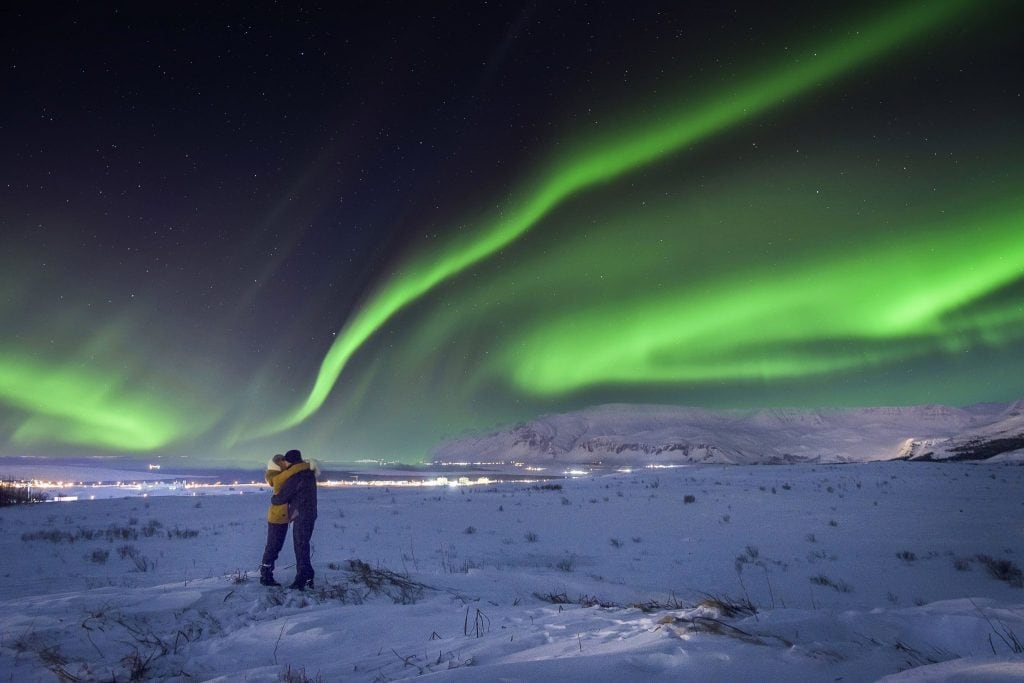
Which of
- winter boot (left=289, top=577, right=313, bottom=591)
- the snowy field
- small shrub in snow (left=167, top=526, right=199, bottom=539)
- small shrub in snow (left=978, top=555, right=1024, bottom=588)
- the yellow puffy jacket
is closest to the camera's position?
the snowy field

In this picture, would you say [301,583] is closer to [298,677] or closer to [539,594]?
[539,594]

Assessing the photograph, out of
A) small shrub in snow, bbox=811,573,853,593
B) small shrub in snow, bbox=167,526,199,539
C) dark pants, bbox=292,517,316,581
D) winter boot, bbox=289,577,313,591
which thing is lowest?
small shrub in snow, bbox=811,573,853,593

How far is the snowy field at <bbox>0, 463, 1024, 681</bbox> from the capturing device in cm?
386

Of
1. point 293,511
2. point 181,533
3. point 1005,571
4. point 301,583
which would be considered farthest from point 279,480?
point 1005,571

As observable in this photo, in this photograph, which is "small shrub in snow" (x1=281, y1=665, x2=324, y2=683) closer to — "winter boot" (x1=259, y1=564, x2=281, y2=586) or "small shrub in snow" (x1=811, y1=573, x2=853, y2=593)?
"winter boot" (x1=259, y1=564, x2=281, y2=586)

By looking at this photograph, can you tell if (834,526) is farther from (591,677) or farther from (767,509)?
(591,677)

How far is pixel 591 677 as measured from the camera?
10.3ft

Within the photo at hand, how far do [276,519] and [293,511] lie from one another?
9.6 inches

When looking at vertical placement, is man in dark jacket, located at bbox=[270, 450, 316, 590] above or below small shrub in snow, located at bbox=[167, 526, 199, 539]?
above

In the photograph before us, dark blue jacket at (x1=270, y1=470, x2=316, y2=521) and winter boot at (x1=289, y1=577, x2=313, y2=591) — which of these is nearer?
winter boot at (x1=289, y1=577, x2=313, y2=591)

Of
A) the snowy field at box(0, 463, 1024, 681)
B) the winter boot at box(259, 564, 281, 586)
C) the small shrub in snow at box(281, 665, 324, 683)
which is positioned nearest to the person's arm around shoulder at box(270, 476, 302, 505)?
the winter boot at box(259, 564, 281, 586)

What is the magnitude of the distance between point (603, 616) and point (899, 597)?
6.06 metres

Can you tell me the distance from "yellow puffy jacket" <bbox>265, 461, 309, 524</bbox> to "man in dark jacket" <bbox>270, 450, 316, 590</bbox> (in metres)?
0.05

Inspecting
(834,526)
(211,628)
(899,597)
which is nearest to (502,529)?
(834,526)
